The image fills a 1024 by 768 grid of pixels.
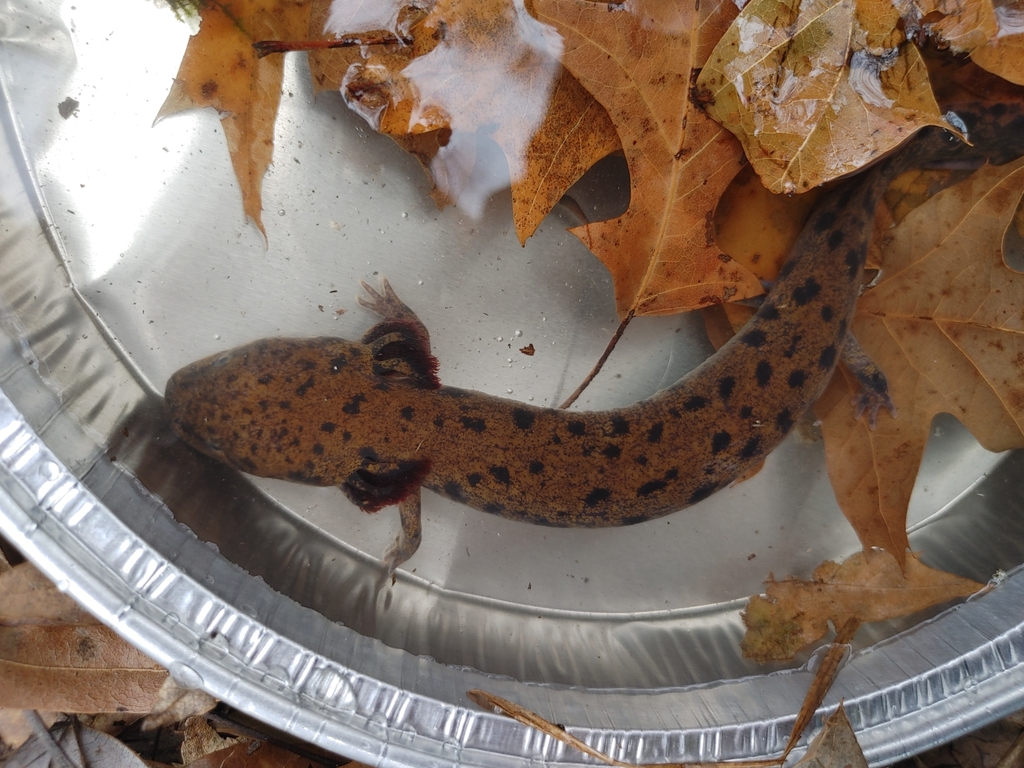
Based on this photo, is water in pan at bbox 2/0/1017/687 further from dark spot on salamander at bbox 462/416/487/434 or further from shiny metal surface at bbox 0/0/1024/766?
dark spot on salamander at bbox 462/416/487/434

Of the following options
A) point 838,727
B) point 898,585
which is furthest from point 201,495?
point 898,585

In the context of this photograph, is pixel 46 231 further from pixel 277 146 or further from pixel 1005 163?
pixel 1005 163

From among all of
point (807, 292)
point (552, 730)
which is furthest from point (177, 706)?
point (807, 292)

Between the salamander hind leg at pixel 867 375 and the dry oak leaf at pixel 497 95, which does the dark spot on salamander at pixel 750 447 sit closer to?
the salamander hind leg at pixel 867 375

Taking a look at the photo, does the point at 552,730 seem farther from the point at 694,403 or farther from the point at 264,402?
the point at 264,402

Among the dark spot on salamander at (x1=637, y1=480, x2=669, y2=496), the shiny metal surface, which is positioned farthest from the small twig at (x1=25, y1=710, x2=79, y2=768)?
the dark spot on salamander at (x1=637, y1=480, x2=669, y2=496)

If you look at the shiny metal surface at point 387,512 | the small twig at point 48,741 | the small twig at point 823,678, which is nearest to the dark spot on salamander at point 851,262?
the shiny metal surface at point 387,512
